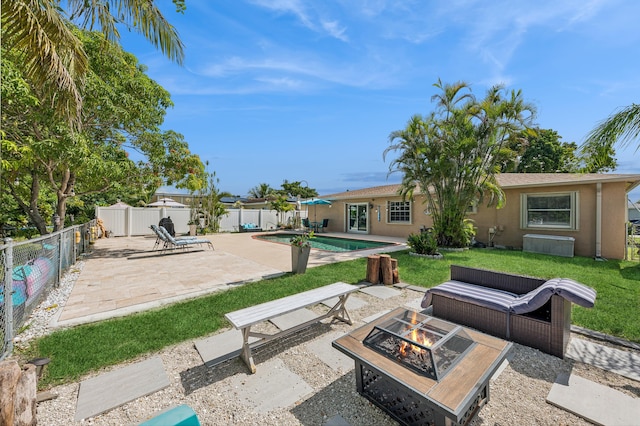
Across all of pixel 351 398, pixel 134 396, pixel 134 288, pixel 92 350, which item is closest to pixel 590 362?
pixel 351 398

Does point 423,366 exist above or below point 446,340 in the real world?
below

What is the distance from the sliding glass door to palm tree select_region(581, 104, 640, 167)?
13.5 m

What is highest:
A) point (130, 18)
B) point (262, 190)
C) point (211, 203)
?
point (262, 190)

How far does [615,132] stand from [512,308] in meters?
3.45

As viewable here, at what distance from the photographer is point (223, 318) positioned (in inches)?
170

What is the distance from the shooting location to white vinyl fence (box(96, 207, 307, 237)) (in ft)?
57.1

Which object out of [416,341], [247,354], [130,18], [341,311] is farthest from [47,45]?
[416,341]

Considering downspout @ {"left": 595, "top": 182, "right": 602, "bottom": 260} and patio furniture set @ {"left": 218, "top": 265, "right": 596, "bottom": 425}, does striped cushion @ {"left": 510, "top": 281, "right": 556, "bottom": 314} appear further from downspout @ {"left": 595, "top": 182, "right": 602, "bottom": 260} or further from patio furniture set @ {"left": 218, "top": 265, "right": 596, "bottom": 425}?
downspout @ {"left": 595, "top": 182, "right": 602, "bottom": 260}

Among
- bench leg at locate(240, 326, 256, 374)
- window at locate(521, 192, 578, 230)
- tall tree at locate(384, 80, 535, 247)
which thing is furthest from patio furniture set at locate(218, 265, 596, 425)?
window at locate(521, 192, 578, 230)

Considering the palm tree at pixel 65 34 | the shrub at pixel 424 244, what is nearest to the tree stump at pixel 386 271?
the shrub at pixel 424 244

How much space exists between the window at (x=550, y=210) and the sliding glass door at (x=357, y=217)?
865cm

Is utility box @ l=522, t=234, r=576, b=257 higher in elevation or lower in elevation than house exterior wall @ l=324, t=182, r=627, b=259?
lower

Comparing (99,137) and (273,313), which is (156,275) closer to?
(273,313)

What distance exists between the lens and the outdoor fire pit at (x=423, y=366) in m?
1.94
